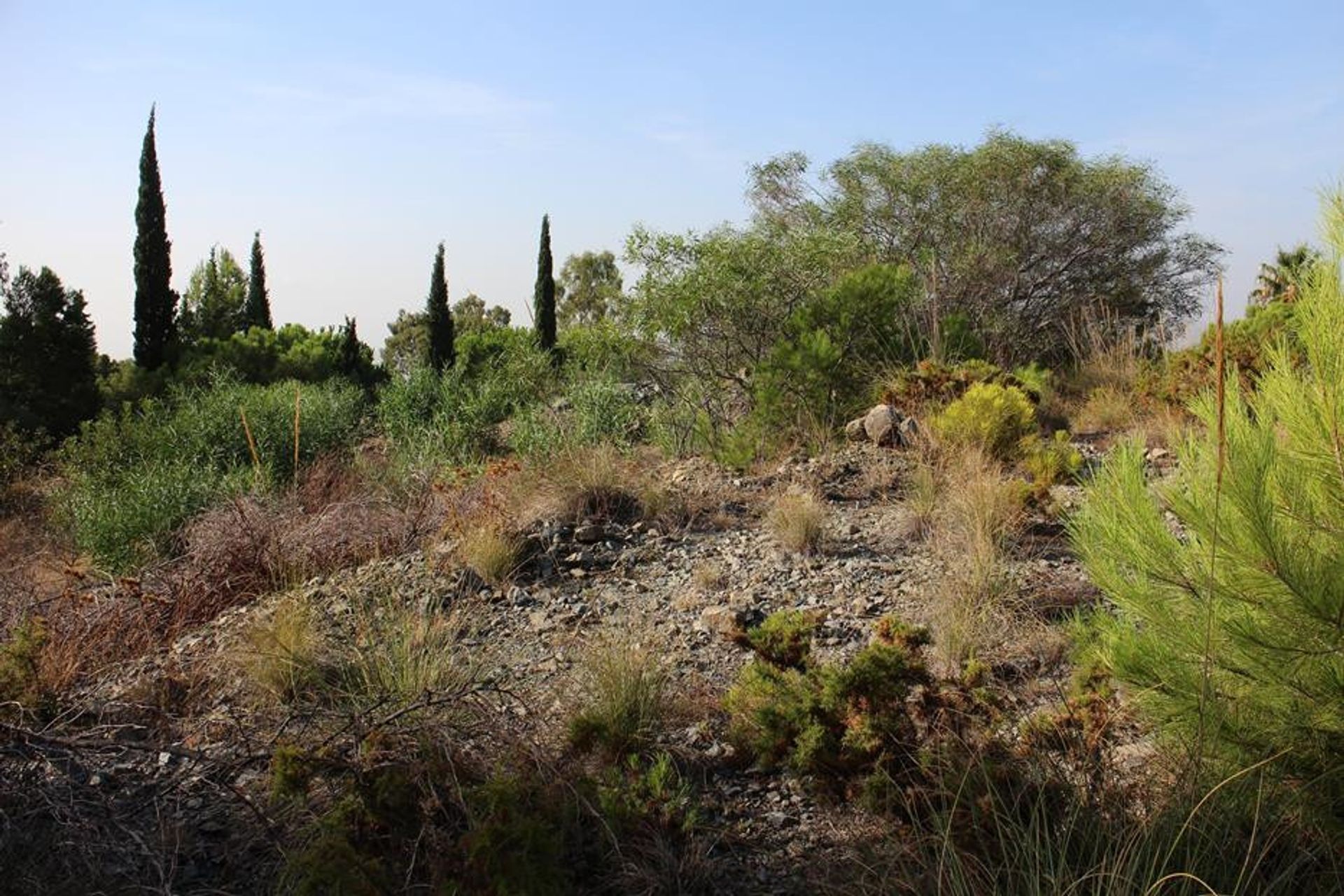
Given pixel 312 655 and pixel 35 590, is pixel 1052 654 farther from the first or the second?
pixel 35 590

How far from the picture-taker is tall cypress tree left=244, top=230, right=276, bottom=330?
80.3 feet

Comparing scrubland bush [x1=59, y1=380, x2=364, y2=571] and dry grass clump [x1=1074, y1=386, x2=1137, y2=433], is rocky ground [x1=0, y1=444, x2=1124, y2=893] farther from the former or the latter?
dry grass clump [x1=1074, y1=386, x2=1137, y2=433]

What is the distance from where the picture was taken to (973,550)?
16.3 ft

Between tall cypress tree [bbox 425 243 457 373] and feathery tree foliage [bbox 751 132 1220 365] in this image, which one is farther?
tall cypress tree [bbox 425 243 457 373]

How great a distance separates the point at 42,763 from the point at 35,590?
2.44 meters

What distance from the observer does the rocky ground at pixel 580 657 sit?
308 centimetres

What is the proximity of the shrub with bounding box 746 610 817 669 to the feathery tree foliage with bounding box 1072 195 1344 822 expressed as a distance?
1018 mm

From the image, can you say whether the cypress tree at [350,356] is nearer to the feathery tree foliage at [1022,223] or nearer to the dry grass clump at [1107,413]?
the feathery tree foliage at [1022,223]

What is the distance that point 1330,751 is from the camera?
2674mm

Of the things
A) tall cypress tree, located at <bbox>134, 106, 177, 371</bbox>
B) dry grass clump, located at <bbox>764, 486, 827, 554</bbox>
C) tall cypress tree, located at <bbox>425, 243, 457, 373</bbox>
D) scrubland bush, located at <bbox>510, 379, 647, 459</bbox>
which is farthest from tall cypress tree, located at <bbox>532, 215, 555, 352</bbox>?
dry grass clump, located at <bbox>764, 486, 827, 554</bbox>

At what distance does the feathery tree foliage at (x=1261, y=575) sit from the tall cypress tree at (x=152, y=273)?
1850cm

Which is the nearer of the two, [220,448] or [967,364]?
[967,364]

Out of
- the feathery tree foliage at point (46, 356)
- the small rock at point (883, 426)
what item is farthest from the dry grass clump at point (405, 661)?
the feathery tree foliage at point (46, 356)

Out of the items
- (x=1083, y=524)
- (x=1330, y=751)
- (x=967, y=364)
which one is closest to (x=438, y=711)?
(x=1083, y=524)
